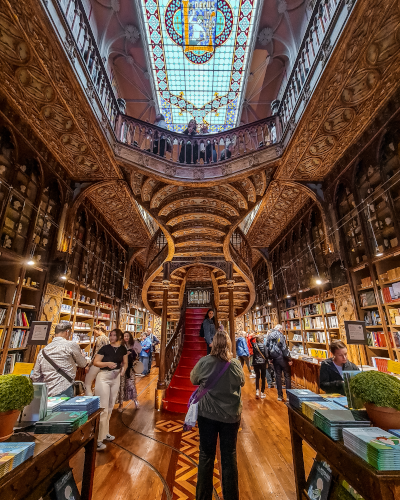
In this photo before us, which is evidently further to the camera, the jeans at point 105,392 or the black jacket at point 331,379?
the jeans at point 105,392

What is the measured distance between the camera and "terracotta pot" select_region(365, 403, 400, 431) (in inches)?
42.5

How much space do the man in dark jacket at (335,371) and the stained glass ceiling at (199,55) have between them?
8.16m

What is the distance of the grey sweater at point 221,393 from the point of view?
1770 millimetres

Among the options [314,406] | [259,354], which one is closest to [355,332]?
[314,406]

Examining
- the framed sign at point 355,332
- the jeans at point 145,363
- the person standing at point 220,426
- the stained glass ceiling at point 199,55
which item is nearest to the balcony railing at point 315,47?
the framed sign at point 355,332

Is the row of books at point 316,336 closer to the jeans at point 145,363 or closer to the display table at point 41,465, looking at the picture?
the jeans at point 145,363

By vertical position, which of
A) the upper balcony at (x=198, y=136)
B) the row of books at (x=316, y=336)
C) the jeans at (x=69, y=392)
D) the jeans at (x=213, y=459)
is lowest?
the jeans at (x=213, y=459)

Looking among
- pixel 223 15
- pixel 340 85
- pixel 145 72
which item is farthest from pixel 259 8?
pixel 340 85

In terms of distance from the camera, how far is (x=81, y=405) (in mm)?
1521

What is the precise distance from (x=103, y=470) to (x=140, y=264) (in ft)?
29.9

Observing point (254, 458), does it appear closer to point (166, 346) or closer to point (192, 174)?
point (166, 346)

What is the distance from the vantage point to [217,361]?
192 centimetres

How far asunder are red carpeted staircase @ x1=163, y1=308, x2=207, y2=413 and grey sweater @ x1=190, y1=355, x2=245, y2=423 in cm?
303

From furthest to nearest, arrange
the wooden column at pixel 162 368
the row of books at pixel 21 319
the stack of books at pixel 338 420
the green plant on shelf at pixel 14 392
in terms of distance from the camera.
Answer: the wooden column at pixel 162 368 → the row of books at pixel 21 319 → the stack of books at pixel 338 420 → the green plant on shelf at pixel 14 392
